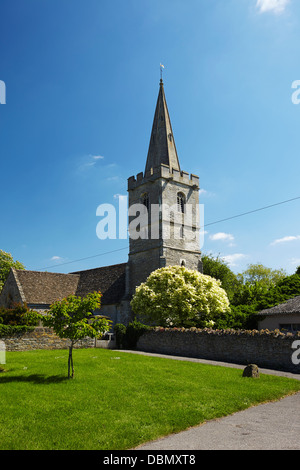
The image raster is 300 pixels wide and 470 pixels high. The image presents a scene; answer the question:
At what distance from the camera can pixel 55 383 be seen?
11320 millimetres

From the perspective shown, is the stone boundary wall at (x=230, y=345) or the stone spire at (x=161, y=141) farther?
the stone spire at (x=161, y=141)

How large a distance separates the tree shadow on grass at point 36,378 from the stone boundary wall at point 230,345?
30.2 ft

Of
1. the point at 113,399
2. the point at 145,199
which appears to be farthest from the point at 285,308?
the point at 145,199

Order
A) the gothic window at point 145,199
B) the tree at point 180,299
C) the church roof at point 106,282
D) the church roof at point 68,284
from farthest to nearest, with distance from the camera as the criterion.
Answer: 1. the gothic window at point 145,199
2. the church roof at point 106,282
3. the church roof at point 68,284
4. the tree at point 180,299

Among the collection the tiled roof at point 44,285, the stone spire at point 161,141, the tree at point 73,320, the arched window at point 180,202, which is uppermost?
the stone spire at point 161,141

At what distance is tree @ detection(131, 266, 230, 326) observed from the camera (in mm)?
23938

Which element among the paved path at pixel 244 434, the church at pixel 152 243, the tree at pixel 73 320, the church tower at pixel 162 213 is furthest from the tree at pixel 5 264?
the paved path at pixel 244 434

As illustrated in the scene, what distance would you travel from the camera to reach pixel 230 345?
18.1 m

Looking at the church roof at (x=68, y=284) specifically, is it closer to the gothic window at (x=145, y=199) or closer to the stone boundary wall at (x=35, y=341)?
the gothic window at (x=145, y=199)

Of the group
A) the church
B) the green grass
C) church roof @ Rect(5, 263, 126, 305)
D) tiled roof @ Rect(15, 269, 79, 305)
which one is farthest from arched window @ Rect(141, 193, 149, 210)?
the green grass

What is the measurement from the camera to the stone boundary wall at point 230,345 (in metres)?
15.9

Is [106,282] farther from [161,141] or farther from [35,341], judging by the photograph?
[161,141]

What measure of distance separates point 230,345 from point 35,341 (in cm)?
1181
